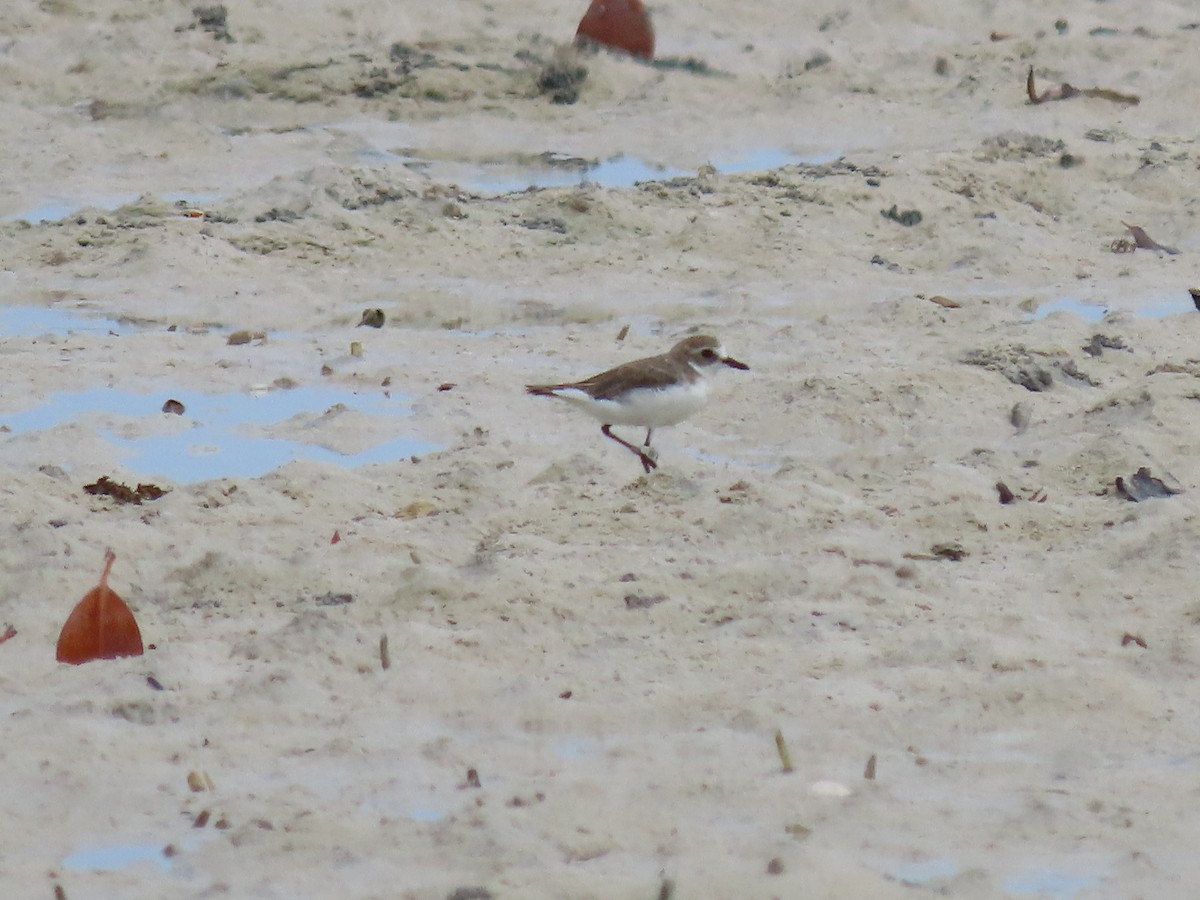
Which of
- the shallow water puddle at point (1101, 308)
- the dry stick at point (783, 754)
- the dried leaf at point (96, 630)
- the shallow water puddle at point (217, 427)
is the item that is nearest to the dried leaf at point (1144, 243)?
the shallow water puddle at point (1101, 308)

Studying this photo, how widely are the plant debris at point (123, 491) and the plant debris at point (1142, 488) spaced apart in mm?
2943

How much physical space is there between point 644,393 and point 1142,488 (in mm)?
1571

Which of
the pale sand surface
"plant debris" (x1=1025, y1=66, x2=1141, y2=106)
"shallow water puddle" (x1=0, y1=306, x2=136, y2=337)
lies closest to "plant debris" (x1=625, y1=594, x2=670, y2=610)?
the pale sand surface

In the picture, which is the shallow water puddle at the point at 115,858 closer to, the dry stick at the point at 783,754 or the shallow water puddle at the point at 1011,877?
the dry stick at the point at 783,754

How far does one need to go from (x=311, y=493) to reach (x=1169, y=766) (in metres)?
2.78

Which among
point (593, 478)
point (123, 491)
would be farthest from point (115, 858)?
point (593, 478)

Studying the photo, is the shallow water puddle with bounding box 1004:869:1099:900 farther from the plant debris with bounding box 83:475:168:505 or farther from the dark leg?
the plant debris with bounding box 83:475:168:505

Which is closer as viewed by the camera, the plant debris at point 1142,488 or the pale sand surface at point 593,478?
the pale sand surface at point 593,478

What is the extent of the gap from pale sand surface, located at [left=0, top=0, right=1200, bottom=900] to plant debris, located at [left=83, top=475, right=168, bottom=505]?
12 cm

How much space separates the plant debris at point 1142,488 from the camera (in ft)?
19.2

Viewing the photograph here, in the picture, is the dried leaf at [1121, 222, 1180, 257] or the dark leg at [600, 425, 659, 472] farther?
the dried leaf at [1121, 222, 1180, 257]

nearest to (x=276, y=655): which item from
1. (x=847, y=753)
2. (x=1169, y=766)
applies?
(x=847, y=753)

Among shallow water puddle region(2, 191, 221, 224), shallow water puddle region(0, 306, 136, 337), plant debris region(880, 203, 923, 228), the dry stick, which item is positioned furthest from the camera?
plant debris region(880, 203, 923, 228)

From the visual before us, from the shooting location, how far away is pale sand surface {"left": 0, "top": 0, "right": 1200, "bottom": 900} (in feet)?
12.8
